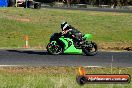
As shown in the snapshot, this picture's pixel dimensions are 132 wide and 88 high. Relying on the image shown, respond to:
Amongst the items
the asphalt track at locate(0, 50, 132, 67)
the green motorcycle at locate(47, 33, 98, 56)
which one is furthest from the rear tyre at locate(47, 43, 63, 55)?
the asphalt track at locate(0, 50, 132, 67)

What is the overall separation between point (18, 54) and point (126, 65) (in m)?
5.33

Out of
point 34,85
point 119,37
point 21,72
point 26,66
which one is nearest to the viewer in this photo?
point 34,85

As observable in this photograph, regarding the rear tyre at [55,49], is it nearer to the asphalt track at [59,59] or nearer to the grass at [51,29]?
the asphalt track at [59,59]

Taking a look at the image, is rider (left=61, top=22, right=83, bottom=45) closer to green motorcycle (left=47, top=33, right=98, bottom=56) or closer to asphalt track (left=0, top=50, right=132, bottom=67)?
green motorcycle (left=47, top=33, right=98, bottom=56)

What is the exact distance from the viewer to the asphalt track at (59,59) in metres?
18.3

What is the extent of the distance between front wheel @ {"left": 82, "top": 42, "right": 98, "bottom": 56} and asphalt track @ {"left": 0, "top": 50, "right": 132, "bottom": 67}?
0.23 metres

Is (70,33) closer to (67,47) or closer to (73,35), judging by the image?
(73,35)

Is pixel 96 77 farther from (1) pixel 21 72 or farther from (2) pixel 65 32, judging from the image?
(2) pixel 65 32

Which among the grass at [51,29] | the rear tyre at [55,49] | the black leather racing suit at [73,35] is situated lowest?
the grass at [51,29]

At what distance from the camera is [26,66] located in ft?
57.1

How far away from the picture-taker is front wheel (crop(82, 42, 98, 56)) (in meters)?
20.6

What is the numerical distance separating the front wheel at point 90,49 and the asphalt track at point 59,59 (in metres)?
0.23

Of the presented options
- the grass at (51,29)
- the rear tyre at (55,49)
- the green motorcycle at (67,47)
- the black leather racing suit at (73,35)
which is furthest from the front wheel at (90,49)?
the grass at (51,29)

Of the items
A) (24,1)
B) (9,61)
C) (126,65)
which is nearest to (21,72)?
(9,61)
